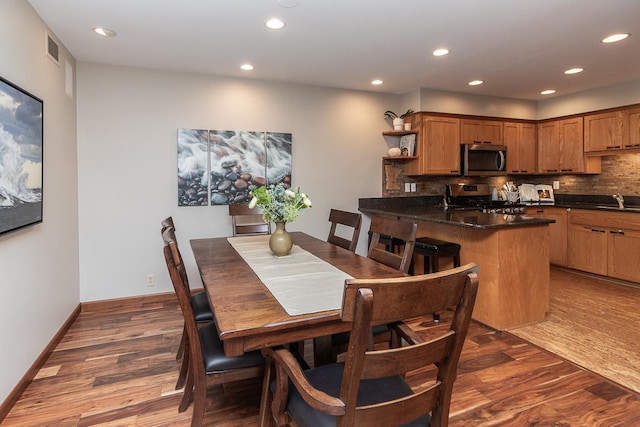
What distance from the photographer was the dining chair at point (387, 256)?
1.87 m

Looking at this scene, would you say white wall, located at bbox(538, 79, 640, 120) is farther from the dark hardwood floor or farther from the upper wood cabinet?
the dark hardwood floor

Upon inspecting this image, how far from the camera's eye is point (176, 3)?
7.73ft

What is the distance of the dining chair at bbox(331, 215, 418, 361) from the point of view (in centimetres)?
187

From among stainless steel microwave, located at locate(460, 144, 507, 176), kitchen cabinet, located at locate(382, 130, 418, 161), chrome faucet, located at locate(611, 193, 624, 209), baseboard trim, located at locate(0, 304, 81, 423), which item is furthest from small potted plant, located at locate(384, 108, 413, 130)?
baseboard trim, located at locate(0, 304, 81, 423)

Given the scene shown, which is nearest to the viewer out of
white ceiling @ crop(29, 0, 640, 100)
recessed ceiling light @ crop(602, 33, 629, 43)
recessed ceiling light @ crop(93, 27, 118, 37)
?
white ceiling @ crop(29, 0, 640, 100)

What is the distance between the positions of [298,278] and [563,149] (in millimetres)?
4981

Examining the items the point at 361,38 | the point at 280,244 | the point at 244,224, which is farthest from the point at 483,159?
the point at 280,244

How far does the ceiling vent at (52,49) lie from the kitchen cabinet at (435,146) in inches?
146

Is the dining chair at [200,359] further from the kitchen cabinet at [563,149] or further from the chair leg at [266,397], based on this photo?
the kitchen cabinet at [563,149]

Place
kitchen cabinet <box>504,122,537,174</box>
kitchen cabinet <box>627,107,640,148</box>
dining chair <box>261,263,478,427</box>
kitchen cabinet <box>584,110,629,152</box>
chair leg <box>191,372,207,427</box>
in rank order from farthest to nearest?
kitchen cabinet <box>504,122,537,174</box> < kitchen cabinet <box>584,110,629,152</box> < kitchen cabinet <box>627,107,640,148</box> < chair leg <box>191,372,207,427</box> < dining chair <box>261,263,478,427</box>

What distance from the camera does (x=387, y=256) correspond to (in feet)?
7.26

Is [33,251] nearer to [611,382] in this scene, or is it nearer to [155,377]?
[155,377]

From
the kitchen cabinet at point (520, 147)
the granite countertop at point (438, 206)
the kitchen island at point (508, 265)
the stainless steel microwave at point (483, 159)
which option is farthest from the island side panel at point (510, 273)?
the kitchen cabinet at point (520, 147)

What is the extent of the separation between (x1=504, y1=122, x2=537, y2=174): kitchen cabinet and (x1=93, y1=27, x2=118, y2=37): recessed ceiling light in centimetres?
487
